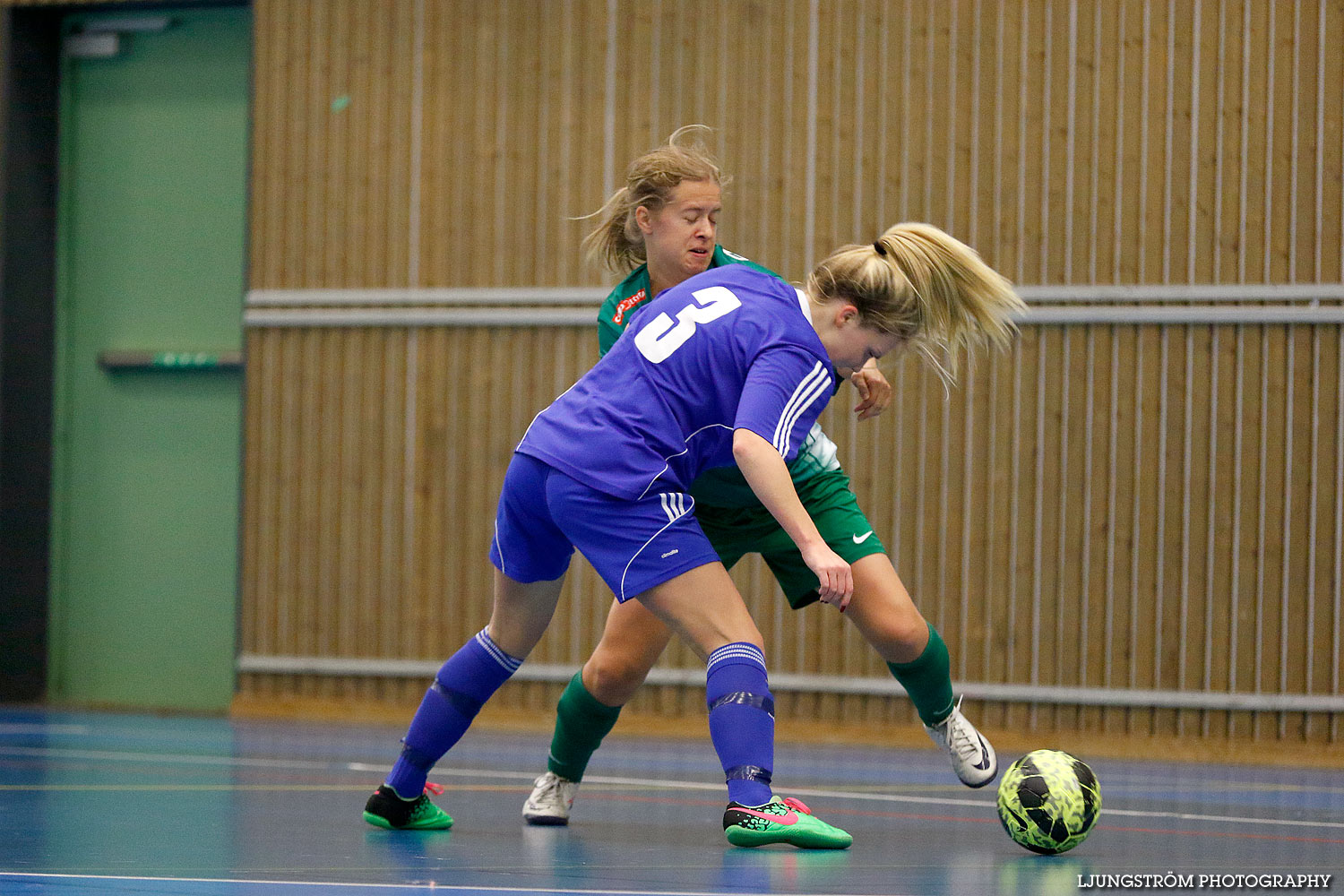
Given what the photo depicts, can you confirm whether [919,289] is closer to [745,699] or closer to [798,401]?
[798,401]

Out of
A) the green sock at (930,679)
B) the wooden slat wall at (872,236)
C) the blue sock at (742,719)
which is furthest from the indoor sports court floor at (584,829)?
the wooden slat wall at (872,236)

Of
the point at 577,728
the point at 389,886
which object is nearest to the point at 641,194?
the point at 577,728

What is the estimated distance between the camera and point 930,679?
3.79 meters

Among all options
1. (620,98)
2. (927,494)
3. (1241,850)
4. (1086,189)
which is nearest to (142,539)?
(620,98)

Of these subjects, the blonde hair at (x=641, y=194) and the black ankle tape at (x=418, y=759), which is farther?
the blonde hair at (x=641, y=194)

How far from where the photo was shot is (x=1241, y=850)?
3.40 m

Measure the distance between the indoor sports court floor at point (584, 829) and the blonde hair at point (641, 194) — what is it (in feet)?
4.76

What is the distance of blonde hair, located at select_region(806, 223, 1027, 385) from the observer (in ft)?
10.5

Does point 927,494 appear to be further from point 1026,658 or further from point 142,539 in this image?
point 142,539

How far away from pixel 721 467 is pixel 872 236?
175 inches

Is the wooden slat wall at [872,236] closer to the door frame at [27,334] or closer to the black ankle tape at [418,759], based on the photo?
the door frame at [27,334]

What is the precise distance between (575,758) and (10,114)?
684 cm

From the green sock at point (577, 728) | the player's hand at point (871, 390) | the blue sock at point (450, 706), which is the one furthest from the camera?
the green sock at point (577, 728)

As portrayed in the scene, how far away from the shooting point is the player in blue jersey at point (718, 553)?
12.1 feet
